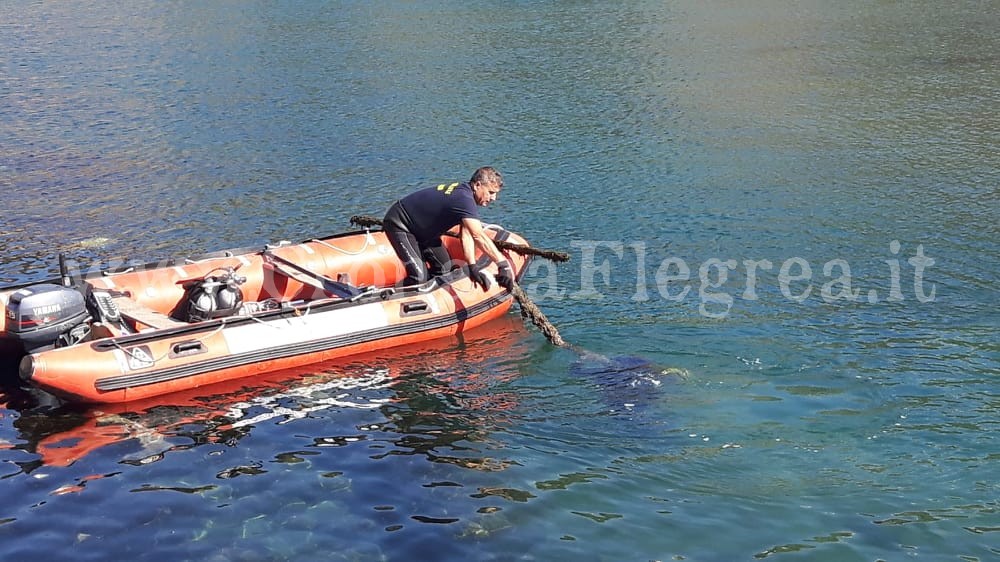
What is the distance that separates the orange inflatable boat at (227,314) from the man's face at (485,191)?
0.85m

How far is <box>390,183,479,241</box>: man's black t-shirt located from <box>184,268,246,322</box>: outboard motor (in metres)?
2.03

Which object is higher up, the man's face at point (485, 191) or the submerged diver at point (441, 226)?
the man's face at point (485, 191)

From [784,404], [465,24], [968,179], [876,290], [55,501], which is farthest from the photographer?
[465,24]

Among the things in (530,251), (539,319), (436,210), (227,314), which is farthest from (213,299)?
(530,251)

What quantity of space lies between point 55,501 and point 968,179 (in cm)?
1352

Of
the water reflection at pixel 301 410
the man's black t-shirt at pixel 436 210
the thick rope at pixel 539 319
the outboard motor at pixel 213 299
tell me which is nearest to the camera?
the water reflection at pixel 301 410

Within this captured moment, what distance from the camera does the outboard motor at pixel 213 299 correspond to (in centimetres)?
1057

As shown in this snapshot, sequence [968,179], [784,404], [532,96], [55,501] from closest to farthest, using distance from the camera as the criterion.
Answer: [55,501]
[784,404]
[968,179]
[532,96]

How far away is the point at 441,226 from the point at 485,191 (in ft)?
2.28

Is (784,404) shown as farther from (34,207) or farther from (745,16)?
(745,16)

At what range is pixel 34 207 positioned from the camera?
1608 centimetres

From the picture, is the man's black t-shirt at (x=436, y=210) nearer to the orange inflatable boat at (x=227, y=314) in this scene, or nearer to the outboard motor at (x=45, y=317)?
the orange inflatable boat at (x=227, y=314)

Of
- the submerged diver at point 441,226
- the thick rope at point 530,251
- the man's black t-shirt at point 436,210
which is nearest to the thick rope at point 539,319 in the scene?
the submerged diver at point 441,226

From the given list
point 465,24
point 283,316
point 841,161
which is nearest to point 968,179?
point 841,161
